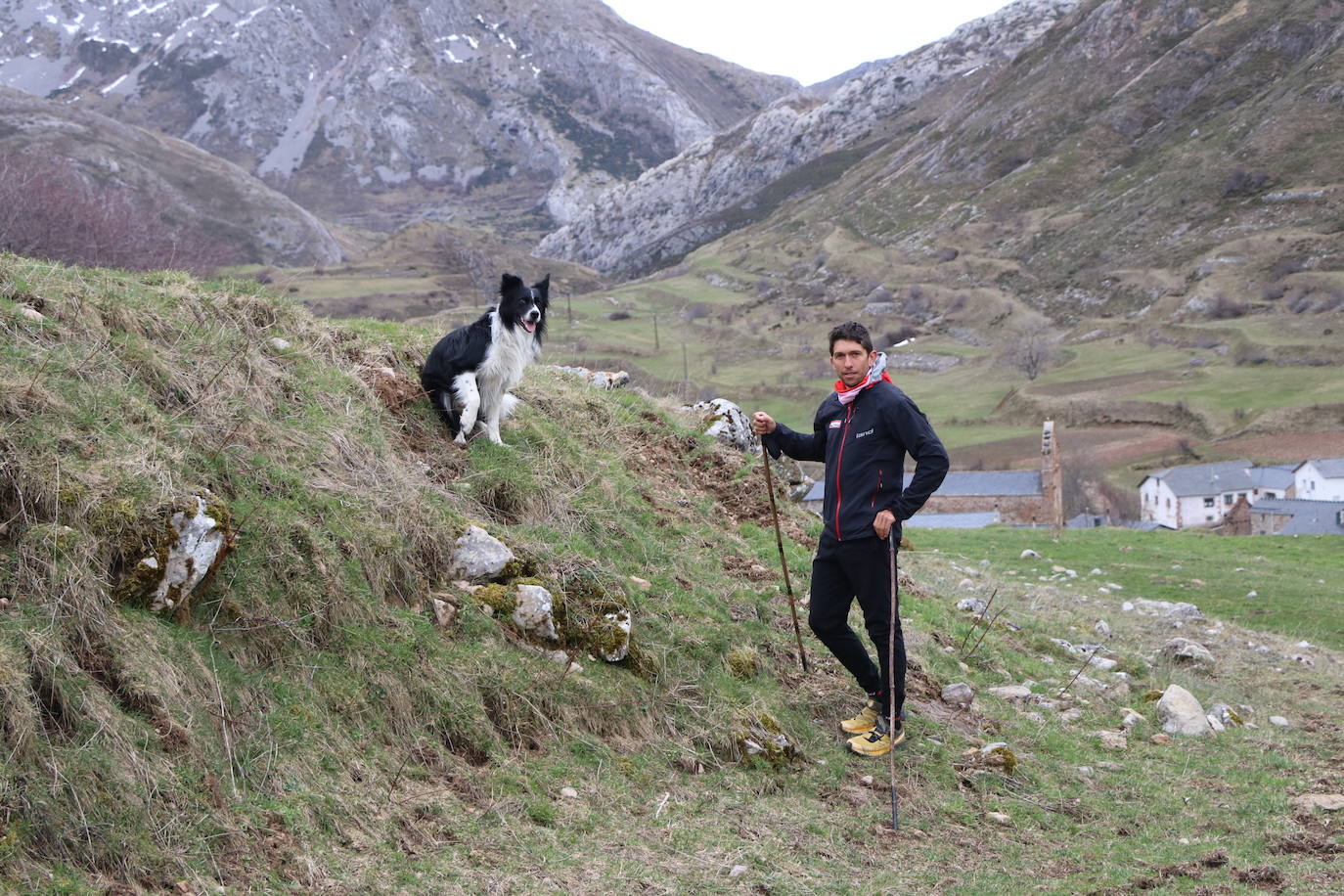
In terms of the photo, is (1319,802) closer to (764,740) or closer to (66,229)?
(764,740)

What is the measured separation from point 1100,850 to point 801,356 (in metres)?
97.7

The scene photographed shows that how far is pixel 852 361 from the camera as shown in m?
6.57

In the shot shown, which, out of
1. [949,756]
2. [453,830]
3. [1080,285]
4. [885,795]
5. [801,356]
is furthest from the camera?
[1080,285]

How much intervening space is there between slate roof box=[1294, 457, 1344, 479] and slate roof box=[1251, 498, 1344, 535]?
850cm

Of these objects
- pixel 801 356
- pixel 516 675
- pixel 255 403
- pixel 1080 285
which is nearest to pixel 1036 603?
pixel 516 675

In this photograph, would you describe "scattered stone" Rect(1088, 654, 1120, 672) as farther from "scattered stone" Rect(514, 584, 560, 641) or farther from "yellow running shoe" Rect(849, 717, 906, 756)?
"scattered stone" Rect(514, 584, 560, 641)

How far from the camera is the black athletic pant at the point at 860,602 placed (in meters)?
6.57

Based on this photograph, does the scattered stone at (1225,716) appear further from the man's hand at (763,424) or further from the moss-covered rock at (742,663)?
the man's hand at (763,424)

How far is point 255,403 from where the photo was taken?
716 centimetres

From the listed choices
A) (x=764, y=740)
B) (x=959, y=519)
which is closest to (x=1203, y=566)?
(x=764, y=740)

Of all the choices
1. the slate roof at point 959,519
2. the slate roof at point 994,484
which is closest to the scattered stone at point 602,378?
the slate roof at point 959,519

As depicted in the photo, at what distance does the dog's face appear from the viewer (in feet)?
28.9

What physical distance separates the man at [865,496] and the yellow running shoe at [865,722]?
0.03ft

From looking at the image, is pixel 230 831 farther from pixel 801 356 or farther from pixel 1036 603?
pixel 801 356
